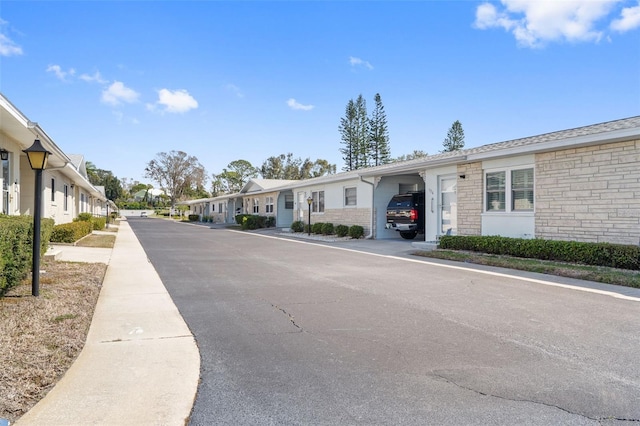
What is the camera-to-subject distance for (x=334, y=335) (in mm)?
4691

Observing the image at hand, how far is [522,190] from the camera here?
12461mm

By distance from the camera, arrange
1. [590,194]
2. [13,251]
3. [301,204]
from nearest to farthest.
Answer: [13,251]
[590,194]
[301,204]

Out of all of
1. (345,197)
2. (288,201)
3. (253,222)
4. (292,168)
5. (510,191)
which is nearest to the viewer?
(510,191)

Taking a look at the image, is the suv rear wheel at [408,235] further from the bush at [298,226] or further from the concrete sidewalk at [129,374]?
the concrete sidewalk at [129,374]

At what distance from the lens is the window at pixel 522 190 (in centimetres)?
1226

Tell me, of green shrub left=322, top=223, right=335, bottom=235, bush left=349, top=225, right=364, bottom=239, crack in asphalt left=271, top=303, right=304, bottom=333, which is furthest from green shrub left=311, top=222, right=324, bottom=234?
crack in asphalt left=271, top=303, right=304, bottom=333

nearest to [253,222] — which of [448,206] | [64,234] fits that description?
[64,234]

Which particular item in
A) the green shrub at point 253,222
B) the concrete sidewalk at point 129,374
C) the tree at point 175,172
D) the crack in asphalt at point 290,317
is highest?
the tree at point 175,172

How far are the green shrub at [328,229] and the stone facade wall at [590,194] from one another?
37.6 feet

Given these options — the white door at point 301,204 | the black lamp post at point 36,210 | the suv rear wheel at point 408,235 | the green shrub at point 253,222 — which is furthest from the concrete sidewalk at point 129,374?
the green shrub at point 253,222

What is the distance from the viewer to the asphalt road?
2926 millimetres

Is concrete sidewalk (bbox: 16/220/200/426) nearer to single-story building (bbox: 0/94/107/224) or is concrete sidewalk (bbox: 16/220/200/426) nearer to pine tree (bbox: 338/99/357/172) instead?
single-story building (bbox: 0/94/107/224)

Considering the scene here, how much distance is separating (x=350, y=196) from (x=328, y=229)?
2160mm

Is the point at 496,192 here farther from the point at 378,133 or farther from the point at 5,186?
the point at 378,133
